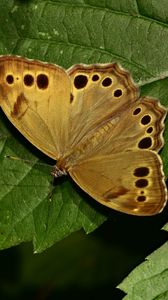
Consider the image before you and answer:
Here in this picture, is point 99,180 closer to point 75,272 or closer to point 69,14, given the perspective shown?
point 69,14

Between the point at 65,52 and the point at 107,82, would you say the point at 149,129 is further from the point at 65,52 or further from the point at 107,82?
the point at 65,52

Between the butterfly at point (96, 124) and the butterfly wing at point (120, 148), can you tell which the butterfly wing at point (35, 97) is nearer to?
the butterfly at point (96, 124)

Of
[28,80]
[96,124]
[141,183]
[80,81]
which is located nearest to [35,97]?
[28,80]

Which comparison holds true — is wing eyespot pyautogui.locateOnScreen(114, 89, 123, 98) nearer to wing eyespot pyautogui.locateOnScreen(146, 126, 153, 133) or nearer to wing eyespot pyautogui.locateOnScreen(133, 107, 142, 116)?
wing eyespot pyautogui.locateOnScreen(133, 107, 142, 116)

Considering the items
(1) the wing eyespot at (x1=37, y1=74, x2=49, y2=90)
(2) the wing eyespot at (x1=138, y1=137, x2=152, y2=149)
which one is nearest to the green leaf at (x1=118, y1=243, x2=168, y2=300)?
(2) the wing eyespot at (x1=138, y1=137, x2=152, y2=149)

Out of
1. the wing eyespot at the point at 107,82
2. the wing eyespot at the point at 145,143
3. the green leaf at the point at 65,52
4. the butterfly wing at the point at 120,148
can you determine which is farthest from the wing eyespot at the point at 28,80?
the wing eyespot at the point at 145,143

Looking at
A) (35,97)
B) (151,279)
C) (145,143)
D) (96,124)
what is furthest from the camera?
(96,124)

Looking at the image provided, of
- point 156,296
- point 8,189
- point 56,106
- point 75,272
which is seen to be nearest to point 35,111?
point 56,106
